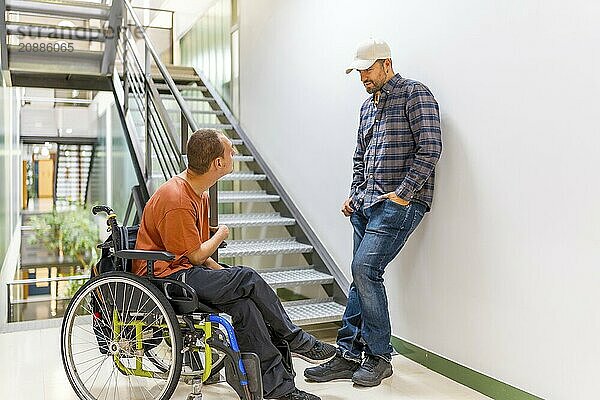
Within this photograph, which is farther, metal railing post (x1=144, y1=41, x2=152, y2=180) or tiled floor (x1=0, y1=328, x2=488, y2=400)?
metal railing post (x1=144, y1=41, x2=152, y2=180)

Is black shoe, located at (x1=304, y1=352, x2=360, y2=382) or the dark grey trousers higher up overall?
the dark grey trousers

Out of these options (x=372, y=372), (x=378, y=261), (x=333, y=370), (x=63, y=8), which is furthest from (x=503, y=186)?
(x=63, y=8)

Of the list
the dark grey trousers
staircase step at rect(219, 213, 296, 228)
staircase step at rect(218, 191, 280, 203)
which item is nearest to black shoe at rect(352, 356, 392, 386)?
the dark grey trousers

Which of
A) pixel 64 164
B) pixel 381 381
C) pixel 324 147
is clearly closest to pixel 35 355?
pixel 381 381

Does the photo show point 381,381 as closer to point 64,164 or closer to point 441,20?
point 441,20

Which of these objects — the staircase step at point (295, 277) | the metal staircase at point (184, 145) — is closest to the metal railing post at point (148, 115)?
the metal staircase at point (184, 145)

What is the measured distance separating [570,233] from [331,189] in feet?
6.36

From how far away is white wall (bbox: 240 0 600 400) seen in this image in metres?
2.38

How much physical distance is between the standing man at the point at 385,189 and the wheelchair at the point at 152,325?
2.48 ft

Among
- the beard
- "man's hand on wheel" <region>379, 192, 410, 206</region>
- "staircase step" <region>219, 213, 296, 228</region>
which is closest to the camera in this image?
"man's hand on wheel" <region>379, 192, 410, 206</region>

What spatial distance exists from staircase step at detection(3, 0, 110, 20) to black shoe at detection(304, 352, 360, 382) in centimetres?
397

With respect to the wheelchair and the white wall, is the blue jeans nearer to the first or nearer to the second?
the white wall

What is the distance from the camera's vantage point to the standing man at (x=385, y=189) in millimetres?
2973

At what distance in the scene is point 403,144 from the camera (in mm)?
3057
